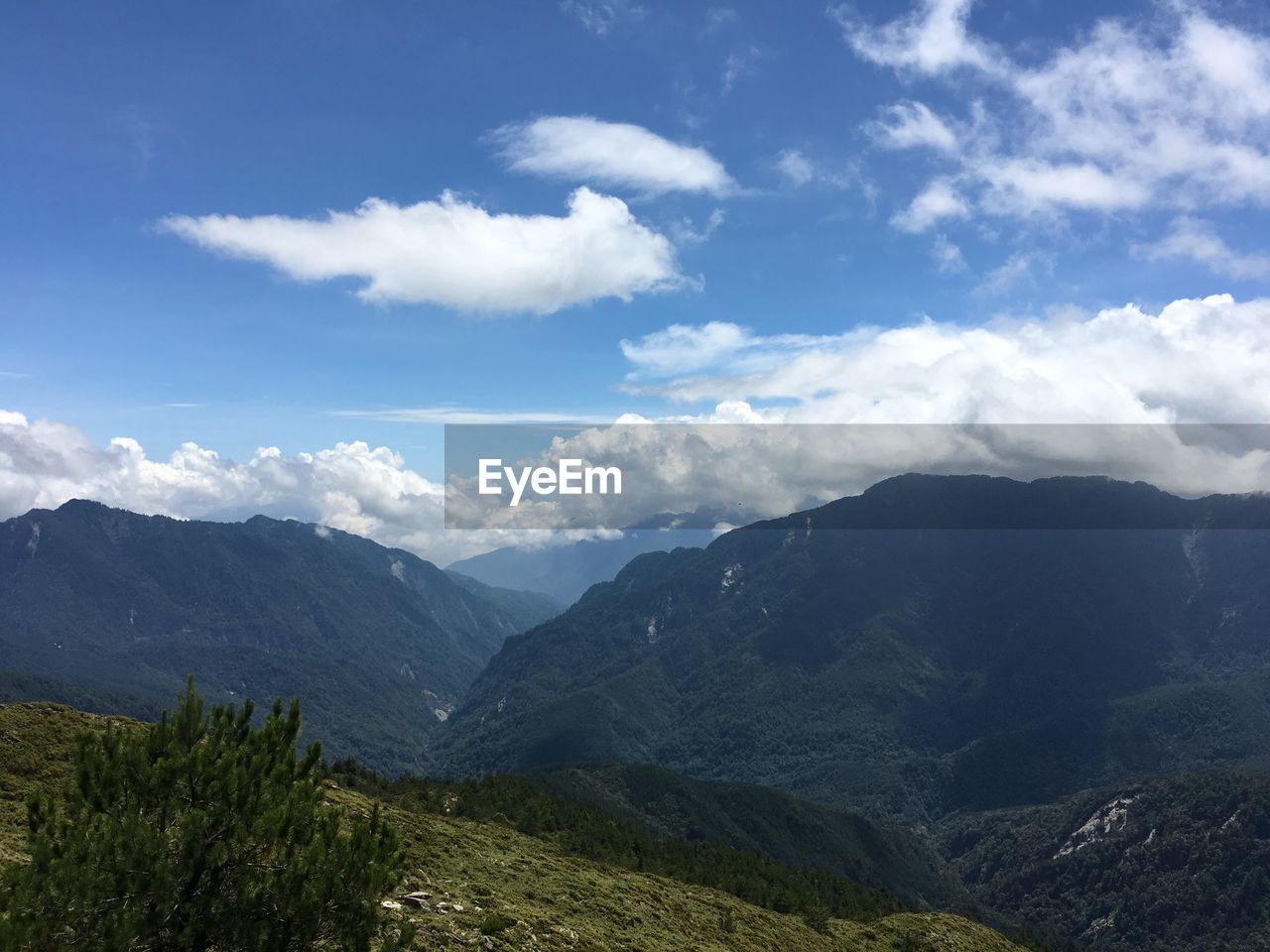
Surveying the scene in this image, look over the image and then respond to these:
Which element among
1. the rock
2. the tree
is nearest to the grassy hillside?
the rock

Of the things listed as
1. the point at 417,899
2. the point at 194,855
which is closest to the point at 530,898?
the point at 417,899

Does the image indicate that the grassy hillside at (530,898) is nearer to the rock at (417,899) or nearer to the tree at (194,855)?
the rock at (417,899)

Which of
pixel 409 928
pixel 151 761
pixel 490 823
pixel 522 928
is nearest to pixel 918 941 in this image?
pixel 490 823

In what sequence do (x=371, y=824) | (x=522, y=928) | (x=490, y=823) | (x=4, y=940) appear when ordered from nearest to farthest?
1. (x=4, y=940)
2. (x=371, y=824)
3. (x=522, y=928)
4. (x=490, y=823)

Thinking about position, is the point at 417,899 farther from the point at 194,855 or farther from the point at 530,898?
the point at 194,855

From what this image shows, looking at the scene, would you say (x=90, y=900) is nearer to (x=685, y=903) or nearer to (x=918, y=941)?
(x=685, y=903)

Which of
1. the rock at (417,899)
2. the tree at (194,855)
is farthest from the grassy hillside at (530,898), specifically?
the tree at (194,855)

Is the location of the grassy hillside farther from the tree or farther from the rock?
the tree
